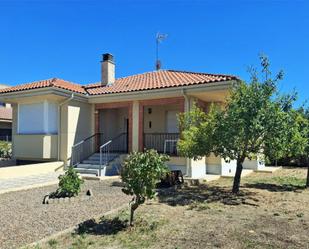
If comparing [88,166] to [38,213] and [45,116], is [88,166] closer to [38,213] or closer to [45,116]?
[45,116]

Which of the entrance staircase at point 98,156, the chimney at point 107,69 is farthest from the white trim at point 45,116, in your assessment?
the chimney at point 107,69

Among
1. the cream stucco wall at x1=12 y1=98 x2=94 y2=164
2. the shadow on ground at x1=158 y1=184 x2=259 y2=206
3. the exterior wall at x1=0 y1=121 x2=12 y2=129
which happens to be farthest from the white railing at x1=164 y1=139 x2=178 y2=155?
the exterior wall at x1=0 y1=121 x2=12 y2=129

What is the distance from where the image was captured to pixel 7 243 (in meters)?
5.62

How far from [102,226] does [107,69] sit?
13443 millimetres

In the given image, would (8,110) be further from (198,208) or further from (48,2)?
(198,208)

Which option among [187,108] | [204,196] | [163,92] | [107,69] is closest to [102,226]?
[204,196]

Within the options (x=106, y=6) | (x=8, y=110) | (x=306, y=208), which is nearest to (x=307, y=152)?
(x=306, y=208)

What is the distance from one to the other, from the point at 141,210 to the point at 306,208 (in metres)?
4.60

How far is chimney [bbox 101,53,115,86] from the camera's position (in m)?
18.9

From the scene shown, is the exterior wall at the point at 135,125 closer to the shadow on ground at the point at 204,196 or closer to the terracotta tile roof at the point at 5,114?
the shadow on ground at the point at 204,196

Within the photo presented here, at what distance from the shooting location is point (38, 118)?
16078 mm

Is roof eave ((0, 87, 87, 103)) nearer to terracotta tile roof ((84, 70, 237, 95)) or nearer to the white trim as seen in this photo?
the white trim

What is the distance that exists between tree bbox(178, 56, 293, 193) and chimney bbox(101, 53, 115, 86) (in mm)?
9408

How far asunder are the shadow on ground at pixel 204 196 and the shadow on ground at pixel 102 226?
241cm
